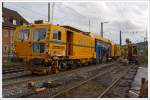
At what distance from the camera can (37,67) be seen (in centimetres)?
1703

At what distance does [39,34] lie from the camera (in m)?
17.5

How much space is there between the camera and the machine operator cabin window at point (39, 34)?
1731 cm

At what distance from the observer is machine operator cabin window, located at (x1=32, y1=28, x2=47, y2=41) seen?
56.8 feet

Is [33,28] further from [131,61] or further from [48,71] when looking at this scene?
[131,61]

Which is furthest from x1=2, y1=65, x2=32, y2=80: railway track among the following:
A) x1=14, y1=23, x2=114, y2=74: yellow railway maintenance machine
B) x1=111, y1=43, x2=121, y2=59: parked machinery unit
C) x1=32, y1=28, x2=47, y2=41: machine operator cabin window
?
x1=111, y1=43, x2=121, y2=59: parked machinery unit

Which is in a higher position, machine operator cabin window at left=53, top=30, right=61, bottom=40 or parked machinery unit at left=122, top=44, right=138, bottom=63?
machine operator cabin window at left=53, top=30, right=61, bottom=40

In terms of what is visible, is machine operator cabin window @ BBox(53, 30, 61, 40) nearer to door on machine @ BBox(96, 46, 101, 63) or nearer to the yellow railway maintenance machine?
the yellow railway maintenance machine

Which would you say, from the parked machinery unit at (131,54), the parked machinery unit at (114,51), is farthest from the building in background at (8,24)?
the parked machinery unit at (131,54)

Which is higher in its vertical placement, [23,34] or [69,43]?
[23,34]

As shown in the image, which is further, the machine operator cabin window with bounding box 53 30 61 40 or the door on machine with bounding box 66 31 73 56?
the door on machine with bounding box 66 31 73 56

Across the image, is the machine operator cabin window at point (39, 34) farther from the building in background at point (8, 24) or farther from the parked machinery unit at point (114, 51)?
the building in background at point (8, 24)

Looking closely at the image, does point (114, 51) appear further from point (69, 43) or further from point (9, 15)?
point (9, 15)

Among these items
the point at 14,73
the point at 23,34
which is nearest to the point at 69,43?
the point at 23,34

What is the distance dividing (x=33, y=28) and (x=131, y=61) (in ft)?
76.8
